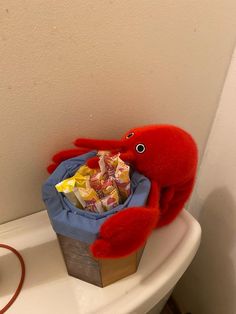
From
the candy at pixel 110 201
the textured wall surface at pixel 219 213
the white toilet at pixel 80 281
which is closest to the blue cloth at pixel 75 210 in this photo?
the candy at pixel 110 201

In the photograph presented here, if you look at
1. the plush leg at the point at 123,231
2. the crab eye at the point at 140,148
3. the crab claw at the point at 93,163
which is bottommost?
the plush leg at the point at 123,231

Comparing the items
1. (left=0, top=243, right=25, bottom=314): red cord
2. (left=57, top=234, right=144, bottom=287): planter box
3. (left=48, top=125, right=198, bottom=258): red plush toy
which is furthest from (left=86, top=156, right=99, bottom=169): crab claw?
(left=0, top=243, right=25, bottom=314): red cord

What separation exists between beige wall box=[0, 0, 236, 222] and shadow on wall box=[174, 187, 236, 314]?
257 millimetres

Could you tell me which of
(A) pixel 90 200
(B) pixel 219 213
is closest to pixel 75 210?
(A) pixel 90 200

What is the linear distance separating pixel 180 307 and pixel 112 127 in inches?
31.0

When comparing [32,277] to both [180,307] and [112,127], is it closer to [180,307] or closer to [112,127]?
[112,127]

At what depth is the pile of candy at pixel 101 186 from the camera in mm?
394

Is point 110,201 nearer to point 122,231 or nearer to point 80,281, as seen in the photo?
point 122,231

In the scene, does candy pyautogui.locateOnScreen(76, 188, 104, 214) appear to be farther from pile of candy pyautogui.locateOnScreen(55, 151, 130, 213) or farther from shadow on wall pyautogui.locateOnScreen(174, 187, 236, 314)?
shadow on wall pyautogui.locateOnScreen(174, 187, 236, 314)

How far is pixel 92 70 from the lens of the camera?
427 millimetres

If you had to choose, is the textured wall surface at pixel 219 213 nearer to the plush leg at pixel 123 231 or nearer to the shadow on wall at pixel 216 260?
the shadow on wall at pixel 216 260

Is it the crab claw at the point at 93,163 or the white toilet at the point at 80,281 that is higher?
the crab claw at the point at 93,163

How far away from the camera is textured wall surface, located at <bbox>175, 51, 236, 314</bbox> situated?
0.60 m

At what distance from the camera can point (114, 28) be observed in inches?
15.9
